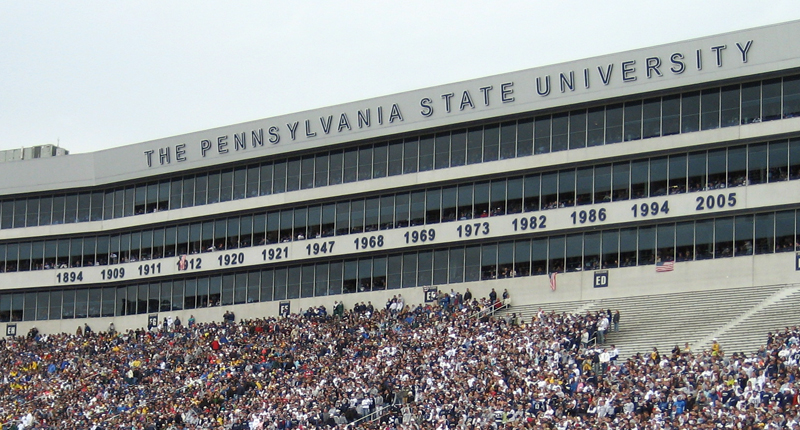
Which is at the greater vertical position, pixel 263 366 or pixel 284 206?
pixel 284 206

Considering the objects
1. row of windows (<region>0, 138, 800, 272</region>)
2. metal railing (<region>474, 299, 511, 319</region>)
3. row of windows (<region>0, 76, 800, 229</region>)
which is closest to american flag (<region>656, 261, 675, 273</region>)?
row of windows (<region>0, 138, 800, 272</region>)

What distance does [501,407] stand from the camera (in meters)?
41.5

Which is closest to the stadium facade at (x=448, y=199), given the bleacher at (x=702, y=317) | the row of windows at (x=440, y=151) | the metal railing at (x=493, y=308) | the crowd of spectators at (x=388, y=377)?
the row of windows at (x=440, y=151)

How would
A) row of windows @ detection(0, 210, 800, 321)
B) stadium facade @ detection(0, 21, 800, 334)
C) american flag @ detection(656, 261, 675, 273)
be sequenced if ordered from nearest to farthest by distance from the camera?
row of windows @ detection(0, 210, 800, 321), stadium facade @ detection(0, 21, 800, 334), american flag @ detection(656, 261, 675, 273)

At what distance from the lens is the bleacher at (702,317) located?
149ft

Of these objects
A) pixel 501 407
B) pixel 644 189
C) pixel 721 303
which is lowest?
pixel 501 407

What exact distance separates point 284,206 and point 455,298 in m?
11.7

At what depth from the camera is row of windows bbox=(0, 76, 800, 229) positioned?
52062 millimetres

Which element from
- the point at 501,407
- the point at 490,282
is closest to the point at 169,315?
the point at 490,282

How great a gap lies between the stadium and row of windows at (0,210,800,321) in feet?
0.33

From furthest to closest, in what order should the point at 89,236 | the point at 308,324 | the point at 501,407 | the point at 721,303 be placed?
1. the point at 89,236
2. the point at 308,324
3. the point at 721,303
4. the point at 501,407

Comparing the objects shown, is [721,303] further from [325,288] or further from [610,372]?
[325,288]

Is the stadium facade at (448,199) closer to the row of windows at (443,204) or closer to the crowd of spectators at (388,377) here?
the row of windows at (443,204)

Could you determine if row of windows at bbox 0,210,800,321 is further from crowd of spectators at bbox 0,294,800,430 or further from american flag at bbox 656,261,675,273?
crowd of spectators at bbox 0,294,800,430
